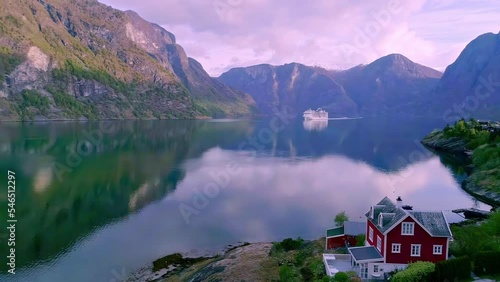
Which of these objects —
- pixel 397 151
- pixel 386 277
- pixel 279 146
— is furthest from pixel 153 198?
pixel 397 151

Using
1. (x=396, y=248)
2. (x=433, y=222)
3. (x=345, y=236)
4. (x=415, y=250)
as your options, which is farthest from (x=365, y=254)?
(x=345, y=236)

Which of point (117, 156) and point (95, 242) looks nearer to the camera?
point (95, 242)

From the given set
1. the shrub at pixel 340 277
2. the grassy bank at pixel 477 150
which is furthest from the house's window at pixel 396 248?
the grassy bank at pixel 477 150

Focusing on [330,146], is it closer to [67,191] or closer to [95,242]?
[67,191]

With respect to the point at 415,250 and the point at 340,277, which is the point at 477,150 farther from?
the point at 340,277

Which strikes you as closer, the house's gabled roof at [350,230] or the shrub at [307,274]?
the shrub at [307,274]

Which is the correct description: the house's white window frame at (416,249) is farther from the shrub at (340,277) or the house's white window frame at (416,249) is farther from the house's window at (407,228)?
the shrub at (340,277)
